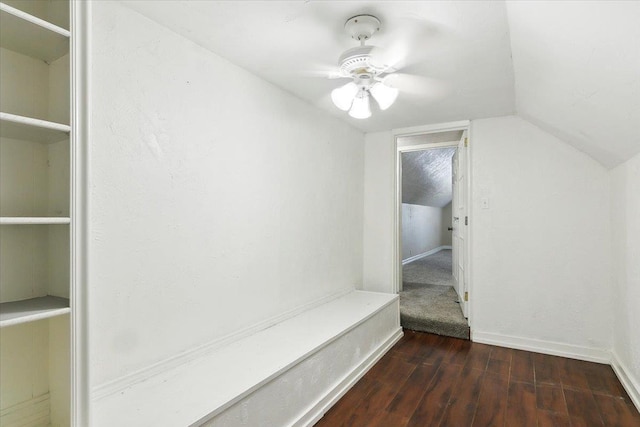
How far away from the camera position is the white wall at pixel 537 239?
2627 millimetres

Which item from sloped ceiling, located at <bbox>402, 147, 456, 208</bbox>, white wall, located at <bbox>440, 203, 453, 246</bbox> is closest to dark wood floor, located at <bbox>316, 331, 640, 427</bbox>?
sloped ceiling, located at <bbox>402, 147, 456, 208</bbox>

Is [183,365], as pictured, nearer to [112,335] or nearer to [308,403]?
[112,335]

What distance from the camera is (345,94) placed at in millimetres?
1894

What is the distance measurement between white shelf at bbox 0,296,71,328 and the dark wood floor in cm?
140

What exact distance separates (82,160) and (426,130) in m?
2.94

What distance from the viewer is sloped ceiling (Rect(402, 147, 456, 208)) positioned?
5178mm

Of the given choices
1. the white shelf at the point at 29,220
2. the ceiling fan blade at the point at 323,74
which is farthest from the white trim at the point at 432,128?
the white shelf at the point at 29,220

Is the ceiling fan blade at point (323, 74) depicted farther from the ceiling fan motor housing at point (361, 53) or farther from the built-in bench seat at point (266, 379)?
the built-in bench seat at point (266, 379)

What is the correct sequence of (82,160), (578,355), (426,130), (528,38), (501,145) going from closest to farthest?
(82,160), (528,38), (578,355), (501,145), (426,130)

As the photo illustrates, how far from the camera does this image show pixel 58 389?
3.62 ft

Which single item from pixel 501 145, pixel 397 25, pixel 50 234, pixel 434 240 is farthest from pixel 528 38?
pixel 434 240

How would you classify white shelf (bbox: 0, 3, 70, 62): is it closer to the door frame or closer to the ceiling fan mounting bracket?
the ceiling fan mounting bracket

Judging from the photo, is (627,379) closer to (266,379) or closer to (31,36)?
(266,379)

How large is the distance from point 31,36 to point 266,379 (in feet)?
5.00
